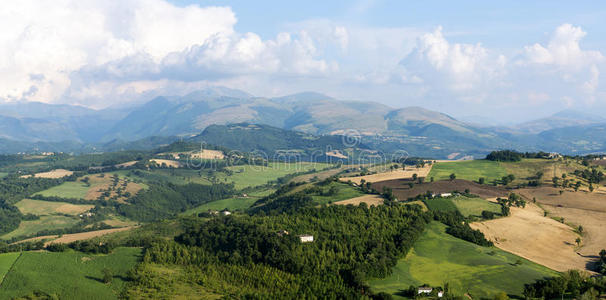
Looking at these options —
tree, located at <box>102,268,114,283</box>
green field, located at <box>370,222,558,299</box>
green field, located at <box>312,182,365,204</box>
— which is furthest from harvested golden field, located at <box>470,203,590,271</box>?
tree, located at <box>102,268,114,283</box>

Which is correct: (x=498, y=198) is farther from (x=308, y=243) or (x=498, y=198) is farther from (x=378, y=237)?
(x=308, y=243)

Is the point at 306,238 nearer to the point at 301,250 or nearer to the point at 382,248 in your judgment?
the point at 301,250

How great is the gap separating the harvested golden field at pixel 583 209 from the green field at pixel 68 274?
121339 millimetres

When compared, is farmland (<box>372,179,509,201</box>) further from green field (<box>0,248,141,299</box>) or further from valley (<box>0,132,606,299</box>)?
green field (<box>0,248,141,299</box>)

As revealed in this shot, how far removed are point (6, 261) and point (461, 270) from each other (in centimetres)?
10635

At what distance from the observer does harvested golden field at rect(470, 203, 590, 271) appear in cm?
11261

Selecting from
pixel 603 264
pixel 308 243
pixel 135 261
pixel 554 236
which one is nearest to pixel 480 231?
pixel 554 236

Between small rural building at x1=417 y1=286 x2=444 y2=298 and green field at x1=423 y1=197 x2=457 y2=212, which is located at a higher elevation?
green field at x1=423 y1=197 x2=457 y2=212

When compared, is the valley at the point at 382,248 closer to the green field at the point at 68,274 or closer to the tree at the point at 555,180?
the green field at the point at 68,274

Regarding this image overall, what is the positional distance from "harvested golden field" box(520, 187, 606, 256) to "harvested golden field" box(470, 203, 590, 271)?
16.2 ft

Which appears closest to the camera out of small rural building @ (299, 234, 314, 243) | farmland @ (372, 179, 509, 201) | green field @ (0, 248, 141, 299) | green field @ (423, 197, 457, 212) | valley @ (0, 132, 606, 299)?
green field @ (0, 248, 141, 299)

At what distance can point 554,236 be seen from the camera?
129 meters

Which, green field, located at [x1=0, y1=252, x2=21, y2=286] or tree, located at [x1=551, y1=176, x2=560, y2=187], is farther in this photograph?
tree, located at [x1=551, y1=176, x2=560, y2=187]

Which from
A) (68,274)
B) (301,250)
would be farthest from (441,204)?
(68,274)
